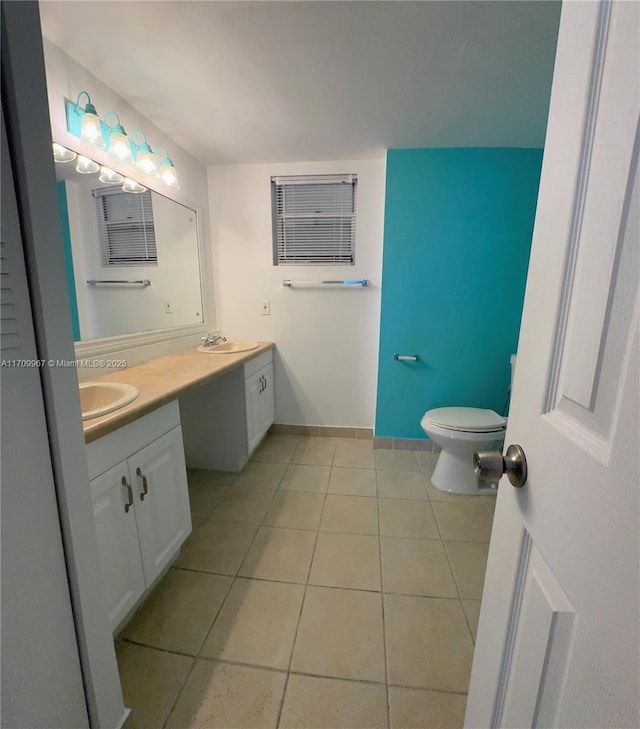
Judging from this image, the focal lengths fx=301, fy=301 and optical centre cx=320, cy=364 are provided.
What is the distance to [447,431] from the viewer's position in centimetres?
182

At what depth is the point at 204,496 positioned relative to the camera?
186 centimetres

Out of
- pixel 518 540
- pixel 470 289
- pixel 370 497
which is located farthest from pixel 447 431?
pixel 518 540

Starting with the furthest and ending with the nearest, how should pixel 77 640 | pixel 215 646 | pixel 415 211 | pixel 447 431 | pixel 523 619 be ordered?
pixel 415 211
pixel 447 431
pixel 215 646
pixel 77 640
pixel 523 619

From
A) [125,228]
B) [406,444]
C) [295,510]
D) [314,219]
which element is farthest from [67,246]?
[406,444]

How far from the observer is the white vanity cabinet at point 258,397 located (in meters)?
2.11

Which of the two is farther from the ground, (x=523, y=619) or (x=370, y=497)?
(x=523, y=619)

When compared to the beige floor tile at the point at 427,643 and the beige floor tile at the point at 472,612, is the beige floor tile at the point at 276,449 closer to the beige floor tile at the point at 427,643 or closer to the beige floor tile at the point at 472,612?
the beige floor tile at the point at 427,643

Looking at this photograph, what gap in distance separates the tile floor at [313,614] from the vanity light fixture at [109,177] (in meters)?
1.80

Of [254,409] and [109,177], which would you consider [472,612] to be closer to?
[254,409]

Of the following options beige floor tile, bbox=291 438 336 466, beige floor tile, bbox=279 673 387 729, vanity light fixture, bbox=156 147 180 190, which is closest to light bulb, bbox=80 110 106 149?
vanity light fixture, bbox=156 147 180 190

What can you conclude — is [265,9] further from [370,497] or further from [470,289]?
[370,497]

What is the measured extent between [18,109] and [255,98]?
54.9 inches

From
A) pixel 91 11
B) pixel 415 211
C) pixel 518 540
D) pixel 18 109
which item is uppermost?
pixel 91 11

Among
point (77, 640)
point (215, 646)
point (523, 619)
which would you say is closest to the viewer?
point (523, 619)
